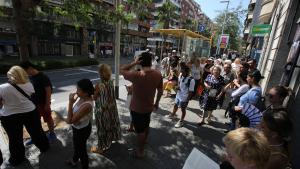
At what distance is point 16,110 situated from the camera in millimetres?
3104

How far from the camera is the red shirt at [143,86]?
127 inches

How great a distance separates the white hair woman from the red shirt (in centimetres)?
167

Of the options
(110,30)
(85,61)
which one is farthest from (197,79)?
(110,30)

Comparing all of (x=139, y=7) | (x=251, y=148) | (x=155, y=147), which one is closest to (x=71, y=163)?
(x=155, y=147)

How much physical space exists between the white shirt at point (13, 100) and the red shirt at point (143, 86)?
66.1 inches

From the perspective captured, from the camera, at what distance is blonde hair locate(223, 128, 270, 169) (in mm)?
1328

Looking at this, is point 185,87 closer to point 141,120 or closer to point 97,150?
point 141,120

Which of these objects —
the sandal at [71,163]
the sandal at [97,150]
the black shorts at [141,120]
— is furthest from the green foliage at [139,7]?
the sandal at [71,163]

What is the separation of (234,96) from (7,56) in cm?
2902

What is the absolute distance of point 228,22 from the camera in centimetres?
3072

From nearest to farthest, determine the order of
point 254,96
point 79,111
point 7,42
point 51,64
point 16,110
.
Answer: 1. point 79,111
2. point 16,110
3. point 254,96
4. point 51,64
5. point 7,42

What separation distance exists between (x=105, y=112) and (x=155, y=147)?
1380mm

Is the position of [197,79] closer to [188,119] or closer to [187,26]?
[188,119]

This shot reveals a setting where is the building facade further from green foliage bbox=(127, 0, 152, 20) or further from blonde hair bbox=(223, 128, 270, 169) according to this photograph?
green foliage bbox=(127, 0, 152, 20)
